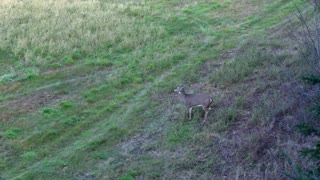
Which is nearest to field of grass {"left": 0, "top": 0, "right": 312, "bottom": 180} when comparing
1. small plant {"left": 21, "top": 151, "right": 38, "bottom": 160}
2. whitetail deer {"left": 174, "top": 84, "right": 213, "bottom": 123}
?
small plant {"left": 21, "top": 151, "right": 38, "bottom": 160}

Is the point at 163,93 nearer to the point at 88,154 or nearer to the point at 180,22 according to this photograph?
the point at 88,154

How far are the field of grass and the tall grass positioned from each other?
0.05 metres

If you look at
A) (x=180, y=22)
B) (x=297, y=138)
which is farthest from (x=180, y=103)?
(x=180, y=22)

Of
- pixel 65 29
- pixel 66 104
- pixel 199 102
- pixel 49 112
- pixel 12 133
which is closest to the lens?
pixel 12 133

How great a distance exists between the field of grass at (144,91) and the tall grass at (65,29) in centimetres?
5

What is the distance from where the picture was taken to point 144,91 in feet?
57.4

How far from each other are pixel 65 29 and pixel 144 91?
694 centimetres

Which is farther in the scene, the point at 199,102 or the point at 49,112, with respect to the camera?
the point at 49,112

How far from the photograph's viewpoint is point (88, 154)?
13.7 m

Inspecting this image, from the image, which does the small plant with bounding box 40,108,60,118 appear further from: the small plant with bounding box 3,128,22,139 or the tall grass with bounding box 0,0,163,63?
the tall grass with bounding box 0,0,163,63

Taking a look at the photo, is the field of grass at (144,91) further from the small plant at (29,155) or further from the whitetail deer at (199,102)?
the whitetail deer at (199,102)

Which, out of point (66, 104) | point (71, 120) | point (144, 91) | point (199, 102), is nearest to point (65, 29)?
point (144, 91)

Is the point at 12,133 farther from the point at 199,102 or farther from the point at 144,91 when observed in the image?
the point at 199,102

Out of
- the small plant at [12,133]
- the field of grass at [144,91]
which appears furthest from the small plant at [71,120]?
the small plant at [12,133]
